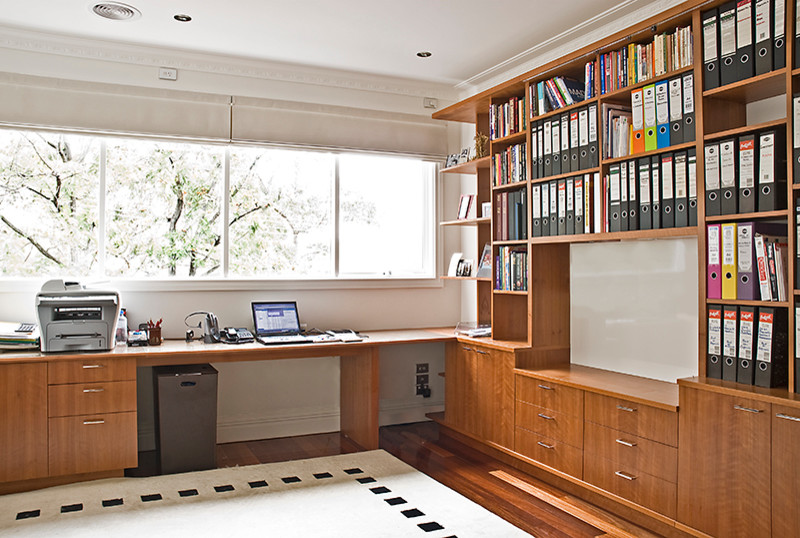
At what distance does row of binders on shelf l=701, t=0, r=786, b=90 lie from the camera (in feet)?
7.93

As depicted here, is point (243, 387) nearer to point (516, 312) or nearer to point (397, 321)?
point (397, 321)

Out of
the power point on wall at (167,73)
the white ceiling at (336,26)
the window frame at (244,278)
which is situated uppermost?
the white ceiling at (336,26)

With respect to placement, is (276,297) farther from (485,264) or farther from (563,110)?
(563,110)

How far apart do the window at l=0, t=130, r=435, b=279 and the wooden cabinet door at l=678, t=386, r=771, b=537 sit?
8.80 feet

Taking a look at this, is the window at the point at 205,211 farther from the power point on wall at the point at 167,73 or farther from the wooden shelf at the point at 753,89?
the wooden shelf at the point at 753,89

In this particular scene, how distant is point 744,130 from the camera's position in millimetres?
2512

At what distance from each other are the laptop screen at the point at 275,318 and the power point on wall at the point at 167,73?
1604mm

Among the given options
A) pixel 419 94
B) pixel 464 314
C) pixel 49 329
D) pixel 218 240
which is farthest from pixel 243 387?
pixel 419 94

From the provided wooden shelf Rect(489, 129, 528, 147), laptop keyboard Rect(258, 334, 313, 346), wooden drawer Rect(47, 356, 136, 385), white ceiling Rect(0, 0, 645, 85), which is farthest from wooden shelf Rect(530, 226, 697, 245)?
wooden drawer Rect(47, 356, 136, 385)

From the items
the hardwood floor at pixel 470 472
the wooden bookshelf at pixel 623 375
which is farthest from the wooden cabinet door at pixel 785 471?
the hardwood floor at pixel 470 472

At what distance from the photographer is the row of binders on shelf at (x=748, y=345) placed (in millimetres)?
2445

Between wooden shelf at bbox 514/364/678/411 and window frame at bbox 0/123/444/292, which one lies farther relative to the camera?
window frame at bbox 0/123/444/292

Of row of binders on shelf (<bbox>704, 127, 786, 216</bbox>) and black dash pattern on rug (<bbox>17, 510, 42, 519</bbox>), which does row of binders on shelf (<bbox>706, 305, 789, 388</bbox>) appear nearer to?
row of binders on shelf (<bbox>704, 127, 786, 216</bbox>)

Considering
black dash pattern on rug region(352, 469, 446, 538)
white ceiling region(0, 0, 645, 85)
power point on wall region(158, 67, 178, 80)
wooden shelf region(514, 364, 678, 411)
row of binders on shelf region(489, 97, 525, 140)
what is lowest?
black dash pattern on rug region(352, 469, 446, 538)
